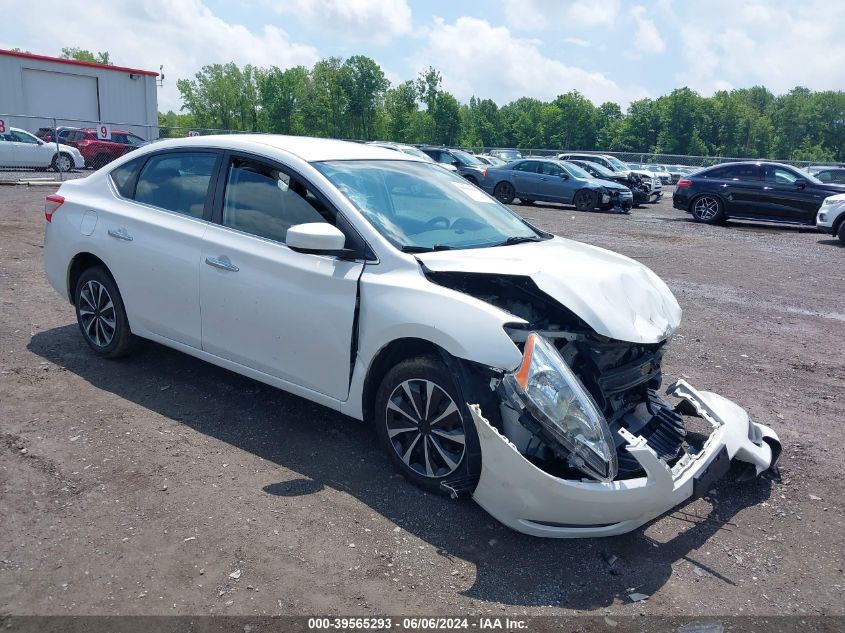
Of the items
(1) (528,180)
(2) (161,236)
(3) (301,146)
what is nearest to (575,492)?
(3) (301,146)

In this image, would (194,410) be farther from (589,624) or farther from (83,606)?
(589,624)

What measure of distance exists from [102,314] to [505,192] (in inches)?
728

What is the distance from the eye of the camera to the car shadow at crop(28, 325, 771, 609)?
10.5ft

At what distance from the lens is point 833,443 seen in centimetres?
473

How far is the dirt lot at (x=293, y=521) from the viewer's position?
305 centimetres

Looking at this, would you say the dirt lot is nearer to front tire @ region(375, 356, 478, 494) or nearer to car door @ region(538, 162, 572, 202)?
front tire @ region(375, 356, 478, 494)

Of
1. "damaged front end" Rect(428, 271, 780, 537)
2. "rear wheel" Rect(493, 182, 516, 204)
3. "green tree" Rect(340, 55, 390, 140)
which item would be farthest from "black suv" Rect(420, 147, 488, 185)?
"green tree" Rect(340, 55, 390, 140)

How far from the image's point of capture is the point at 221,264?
14.8 ft

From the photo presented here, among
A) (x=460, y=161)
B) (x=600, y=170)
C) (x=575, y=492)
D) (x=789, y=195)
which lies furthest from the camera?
(x=600, y=170)

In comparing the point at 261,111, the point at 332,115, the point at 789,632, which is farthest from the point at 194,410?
the point at 261,111

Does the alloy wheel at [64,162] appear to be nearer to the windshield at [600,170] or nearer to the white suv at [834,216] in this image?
the windshield at [600,170]

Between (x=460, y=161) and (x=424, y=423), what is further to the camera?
(x=460, y=161)

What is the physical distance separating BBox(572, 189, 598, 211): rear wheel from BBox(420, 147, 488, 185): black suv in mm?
3759

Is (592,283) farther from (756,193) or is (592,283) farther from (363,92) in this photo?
(363,92)
